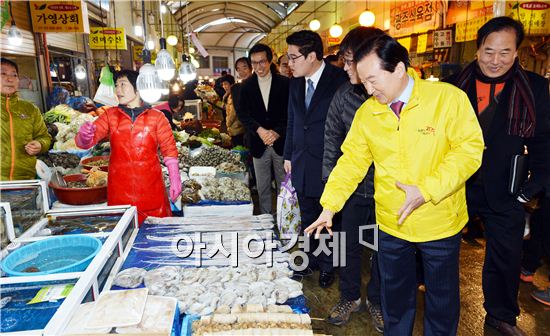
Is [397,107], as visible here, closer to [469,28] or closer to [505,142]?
[505,142]

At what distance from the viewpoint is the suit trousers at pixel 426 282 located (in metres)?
2.29

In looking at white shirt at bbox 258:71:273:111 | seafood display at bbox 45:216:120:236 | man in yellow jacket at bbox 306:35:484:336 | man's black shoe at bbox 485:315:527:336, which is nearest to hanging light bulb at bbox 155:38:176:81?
white shirt at bbox 258:71:273:111

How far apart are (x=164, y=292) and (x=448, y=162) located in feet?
5.83

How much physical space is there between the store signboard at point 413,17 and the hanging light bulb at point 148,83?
8074 mm

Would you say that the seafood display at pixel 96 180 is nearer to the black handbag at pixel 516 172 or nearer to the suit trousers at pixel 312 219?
the suit trousers at pixel 312 219

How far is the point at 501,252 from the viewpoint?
2.90 metres

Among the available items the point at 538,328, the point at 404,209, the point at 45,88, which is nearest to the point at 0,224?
the point at 404,209

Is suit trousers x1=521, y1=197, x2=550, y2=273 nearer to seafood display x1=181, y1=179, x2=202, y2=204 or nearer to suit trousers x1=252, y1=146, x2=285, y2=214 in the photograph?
suit trousers x1=252, y1=146, x2=285, y2=214

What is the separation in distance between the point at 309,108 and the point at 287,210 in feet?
3.88

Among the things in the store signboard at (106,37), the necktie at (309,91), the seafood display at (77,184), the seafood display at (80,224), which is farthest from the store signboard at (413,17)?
the seafood display at (80,224)

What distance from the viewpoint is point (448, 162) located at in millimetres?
2033

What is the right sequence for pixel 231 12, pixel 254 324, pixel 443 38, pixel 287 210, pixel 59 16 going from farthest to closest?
pixel 231 12
pixel 443 38
pixel 59 16
pixel 287 210
pixel 254 324

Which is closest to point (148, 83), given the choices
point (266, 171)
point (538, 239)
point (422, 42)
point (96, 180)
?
point (96, 180)

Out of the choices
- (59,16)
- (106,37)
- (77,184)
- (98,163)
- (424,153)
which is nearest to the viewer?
(424,153)
